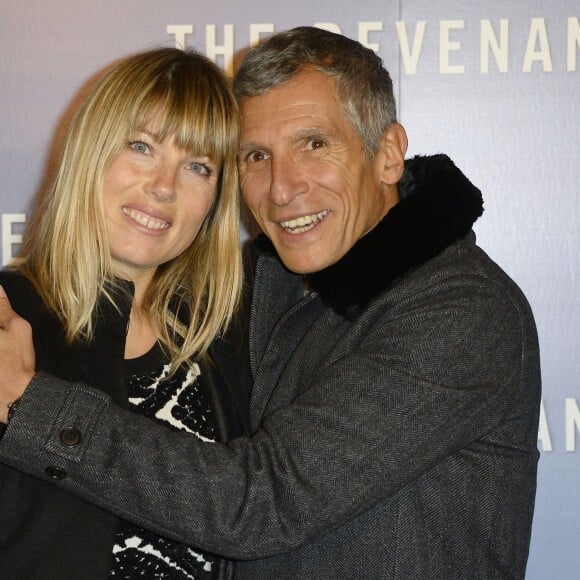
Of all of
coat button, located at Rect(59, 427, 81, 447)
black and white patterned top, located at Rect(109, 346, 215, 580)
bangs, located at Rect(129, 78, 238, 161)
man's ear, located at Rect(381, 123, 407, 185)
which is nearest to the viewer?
coat button, located at Rect(59, 427, 81, 447)

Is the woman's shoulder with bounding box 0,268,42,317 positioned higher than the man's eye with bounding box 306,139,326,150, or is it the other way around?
the man's eye with bounding box 306,139,326,150

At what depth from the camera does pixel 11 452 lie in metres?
1.26

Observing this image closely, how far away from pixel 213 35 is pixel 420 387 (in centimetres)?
113

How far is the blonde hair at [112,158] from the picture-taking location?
5.40 feet


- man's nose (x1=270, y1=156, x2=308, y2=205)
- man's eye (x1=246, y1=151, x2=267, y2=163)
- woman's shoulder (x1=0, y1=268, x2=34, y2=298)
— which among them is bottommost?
woman's shoulder (x1=0, y1=268, x2=34, y2=298)

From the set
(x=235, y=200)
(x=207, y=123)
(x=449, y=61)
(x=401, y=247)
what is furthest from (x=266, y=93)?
(x=449, y=61)

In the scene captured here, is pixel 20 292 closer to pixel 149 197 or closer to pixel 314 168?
pixel 149 197

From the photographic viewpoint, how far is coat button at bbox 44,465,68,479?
127cm

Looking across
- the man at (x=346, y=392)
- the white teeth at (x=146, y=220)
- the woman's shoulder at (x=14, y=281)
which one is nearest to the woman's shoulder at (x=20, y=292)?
the woman's shoulder at (x=14, y=281)

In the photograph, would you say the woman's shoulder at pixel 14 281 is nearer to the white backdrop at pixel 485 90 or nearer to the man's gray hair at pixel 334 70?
the man's gray hair at pixel 334 70

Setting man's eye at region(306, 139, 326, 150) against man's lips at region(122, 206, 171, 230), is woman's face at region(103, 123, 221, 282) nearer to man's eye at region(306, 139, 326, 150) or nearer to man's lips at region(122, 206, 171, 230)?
man's lips at region(122, 206, 171, 230)

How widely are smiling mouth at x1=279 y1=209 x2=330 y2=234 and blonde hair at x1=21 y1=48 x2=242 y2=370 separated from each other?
160 millimetres

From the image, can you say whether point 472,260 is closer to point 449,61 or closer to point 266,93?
point 266,93

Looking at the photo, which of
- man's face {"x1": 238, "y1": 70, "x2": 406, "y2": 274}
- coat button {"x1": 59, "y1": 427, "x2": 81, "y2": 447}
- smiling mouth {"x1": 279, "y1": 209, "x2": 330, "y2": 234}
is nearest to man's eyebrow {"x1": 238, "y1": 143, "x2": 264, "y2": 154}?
man's face {"x1": 238, "y1": 70, "x2": 406, "y2": 274}
